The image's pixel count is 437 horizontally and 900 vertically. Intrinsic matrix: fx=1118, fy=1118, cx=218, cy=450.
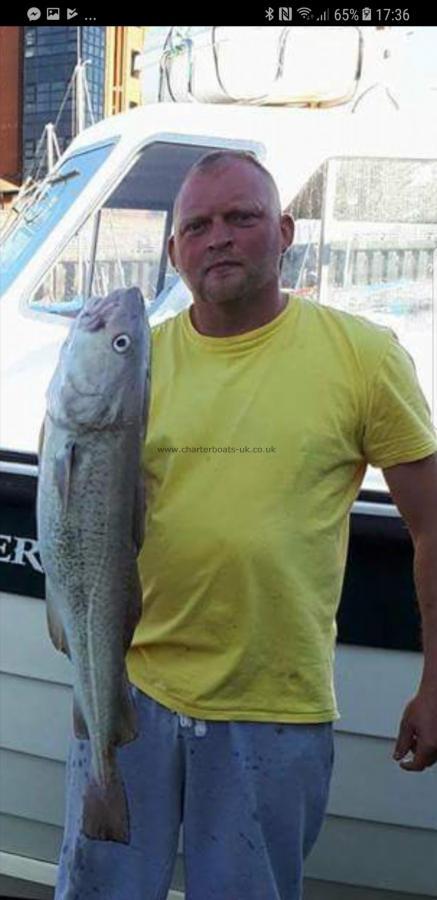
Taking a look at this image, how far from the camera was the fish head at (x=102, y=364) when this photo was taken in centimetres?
167

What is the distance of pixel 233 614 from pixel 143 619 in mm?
178

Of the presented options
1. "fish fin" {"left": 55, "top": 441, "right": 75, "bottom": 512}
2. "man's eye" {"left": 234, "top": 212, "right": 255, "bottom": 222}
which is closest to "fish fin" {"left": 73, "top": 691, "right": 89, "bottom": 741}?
"fish fin" {"left": 55, "top": 441, "right": 75, "bottom": 512}

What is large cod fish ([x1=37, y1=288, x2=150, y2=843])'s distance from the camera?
1.68m

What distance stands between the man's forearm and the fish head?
621mm

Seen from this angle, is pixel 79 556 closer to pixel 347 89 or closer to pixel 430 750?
pixel 430 750

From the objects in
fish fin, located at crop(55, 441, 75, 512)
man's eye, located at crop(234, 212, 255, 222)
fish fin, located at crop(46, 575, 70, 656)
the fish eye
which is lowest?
fish fin, located at crop(46, 575, 70, 656)

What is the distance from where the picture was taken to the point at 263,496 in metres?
1.88

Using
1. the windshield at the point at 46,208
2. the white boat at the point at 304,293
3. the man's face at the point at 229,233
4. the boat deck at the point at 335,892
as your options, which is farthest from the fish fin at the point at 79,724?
the windshield at the point at 46,208

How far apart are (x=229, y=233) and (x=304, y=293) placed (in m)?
1.47

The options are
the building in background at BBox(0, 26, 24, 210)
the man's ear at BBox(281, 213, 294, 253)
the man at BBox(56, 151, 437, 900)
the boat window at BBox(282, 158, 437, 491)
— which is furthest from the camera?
the building in background at BBox(0, 26, 24, 210)

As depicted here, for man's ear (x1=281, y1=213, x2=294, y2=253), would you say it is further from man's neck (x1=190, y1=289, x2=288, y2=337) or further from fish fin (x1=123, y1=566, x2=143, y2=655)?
fish fin (x1=123, y1=566, x2=143, y2=655)

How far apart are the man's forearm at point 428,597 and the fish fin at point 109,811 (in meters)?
0.56

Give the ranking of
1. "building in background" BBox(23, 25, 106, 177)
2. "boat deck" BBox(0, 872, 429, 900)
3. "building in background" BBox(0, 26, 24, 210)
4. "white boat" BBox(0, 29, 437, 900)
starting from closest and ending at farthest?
"white boat" BBox(0, 29, 437, 900) → "boat deck" BBox(0, 872, 429, 900) → "building in background" BBox(23, 25, 106, 177) → "building in background" BBox(0, 26, 24, 210)

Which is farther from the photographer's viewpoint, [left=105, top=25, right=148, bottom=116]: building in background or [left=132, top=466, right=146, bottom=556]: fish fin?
[left=105, top=25, right=148, bottom=116]: building in background
